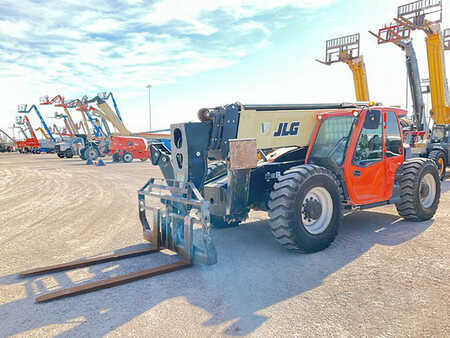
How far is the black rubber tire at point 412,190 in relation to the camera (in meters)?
6.55

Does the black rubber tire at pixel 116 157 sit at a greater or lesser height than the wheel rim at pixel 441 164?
greater

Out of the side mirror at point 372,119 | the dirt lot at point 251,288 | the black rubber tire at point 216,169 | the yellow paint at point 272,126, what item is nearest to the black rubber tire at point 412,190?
the dirt lot at point 251,288

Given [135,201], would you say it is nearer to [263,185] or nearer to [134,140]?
[263,185]

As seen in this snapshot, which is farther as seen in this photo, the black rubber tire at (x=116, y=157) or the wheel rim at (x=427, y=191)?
the black rubber tire at (x=116, y=157)

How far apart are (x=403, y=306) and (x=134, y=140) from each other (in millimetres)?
29286

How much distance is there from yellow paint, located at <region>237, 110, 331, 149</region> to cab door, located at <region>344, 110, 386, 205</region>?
2.49 ft

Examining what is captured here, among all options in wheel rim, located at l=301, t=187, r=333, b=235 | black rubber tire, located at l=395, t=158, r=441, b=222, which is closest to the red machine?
black rubber tire, located at l=395, t=158, r=441, b=222

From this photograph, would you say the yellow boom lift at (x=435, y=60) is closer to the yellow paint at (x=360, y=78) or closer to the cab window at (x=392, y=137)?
the yellow paint at (x=360, y=78)

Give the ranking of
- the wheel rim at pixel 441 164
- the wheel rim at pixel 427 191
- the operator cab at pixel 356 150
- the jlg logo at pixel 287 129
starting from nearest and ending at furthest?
1. the jlg logo at pixel 287 129
2. the operator cab at pixel 356 150
3. the wheel rim at pixel 427 191
4. the wheel rim at pixel 441 164

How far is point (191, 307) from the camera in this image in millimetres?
3561

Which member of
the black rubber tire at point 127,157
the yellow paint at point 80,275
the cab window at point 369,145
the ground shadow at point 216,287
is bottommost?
the yellow paint at point 80,275

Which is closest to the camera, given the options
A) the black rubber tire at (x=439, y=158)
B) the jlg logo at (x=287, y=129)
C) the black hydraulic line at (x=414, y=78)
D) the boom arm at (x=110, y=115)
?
the jlg logo at (x=287, y=129)

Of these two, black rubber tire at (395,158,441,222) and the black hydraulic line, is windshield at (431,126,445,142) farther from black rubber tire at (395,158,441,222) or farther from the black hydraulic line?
black rubber tire at (395,158,441,222)

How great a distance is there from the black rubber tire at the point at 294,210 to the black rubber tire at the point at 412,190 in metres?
2.30
